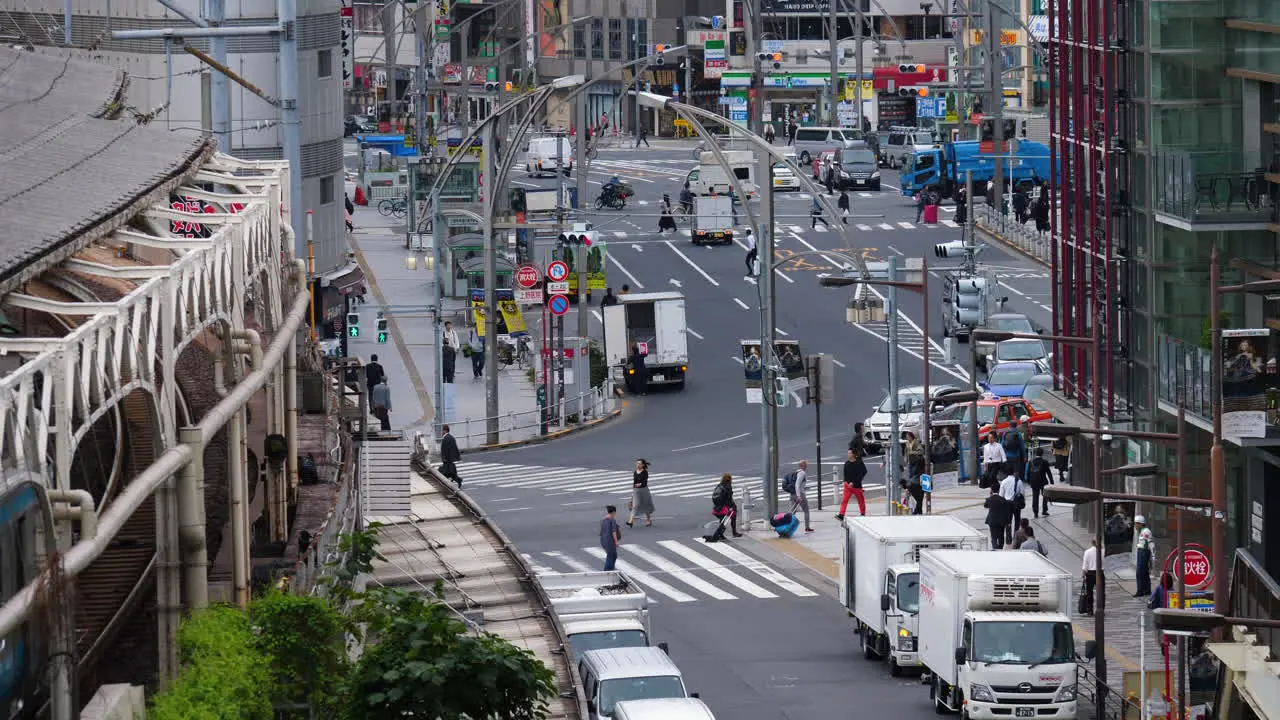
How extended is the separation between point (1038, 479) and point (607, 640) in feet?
58.2

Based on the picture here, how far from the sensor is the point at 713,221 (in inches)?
3558

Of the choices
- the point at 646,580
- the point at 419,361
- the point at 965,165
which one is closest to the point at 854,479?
the point at 646,580

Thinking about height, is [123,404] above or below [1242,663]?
above

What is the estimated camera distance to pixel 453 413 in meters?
60.9

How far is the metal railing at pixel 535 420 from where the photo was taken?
200ft

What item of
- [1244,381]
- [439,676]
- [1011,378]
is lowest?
[1011,378]

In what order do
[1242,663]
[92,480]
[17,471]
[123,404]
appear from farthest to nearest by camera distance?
1. [1242,663]
2. [123,404]
3. [92,480]
4. [17,471]

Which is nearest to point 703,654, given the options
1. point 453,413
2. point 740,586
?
point 740,586

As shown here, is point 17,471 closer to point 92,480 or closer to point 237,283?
point 92,480

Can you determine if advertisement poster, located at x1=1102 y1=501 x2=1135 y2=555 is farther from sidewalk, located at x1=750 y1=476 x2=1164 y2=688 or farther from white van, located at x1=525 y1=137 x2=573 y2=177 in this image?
white van, located at x1=525 y1=137 x2=573 y2=177

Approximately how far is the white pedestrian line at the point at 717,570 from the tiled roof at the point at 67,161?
15.5 meters

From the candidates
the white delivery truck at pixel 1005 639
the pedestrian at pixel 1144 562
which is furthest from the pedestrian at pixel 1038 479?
the white delivery truck at pixel 1005 639

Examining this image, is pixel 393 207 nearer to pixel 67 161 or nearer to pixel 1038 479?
pixel 1038 479

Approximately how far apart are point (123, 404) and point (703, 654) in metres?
18.3
